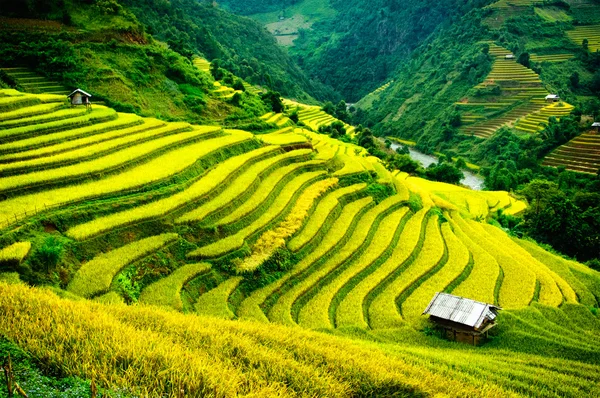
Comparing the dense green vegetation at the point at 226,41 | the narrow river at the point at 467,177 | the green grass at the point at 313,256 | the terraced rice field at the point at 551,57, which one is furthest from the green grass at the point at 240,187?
the terraced rice field at the point at 551,57

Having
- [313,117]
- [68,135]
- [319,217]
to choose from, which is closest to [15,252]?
[68,135]

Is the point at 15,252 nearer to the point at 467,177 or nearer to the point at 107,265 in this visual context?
the point at 107,265

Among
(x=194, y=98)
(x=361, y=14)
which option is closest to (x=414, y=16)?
(x=361, y=14)

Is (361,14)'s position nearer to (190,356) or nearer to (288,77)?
(288,77)

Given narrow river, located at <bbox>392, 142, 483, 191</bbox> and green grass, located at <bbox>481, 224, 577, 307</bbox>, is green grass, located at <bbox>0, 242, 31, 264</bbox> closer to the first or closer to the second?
green grass, located at <bbox>481, 224, 577, 307</bbox>

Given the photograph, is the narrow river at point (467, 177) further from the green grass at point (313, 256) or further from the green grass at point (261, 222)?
the green grass at point (261, 222)

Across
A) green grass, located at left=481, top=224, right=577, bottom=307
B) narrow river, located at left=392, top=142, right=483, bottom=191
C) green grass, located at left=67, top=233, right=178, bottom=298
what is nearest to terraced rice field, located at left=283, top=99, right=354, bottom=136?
narrow river, located at left=392, top=142, right=483, bottom=191
